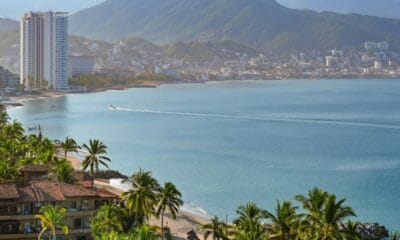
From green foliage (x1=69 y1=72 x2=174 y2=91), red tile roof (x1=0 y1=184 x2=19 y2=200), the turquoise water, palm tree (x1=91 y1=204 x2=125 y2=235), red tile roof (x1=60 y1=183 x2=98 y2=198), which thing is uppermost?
green foliage (x1=69 y1=72 x2=174 y2=91)

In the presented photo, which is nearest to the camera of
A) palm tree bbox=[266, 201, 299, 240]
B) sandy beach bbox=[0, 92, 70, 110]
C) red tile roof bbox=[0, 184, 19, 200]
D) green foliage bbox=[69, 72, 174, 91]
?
palm tree bbox=[266, 201, 299, 240]

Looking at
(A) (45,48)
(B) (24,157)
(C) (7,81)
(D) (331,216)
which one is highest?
(A) (45,48)

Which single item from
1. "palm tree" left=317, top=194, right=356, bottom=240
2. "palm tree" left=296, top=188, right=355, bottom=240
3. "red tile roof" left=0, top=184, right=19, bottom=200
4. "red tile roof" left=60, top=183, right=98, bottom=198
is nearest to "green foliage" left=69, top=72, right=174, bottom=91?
"red tile roof" left=60, top=183, right=98, bottom=198

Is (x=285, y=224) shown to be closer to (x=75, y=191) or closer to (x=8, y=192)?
(x=75, y=191)

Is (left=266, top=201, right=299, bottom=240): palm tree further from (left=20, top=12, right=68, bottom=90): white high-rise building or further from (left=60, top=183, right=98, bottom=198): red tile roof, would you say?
(left=20, top=12, right=68, bottom=90): white high-rise building

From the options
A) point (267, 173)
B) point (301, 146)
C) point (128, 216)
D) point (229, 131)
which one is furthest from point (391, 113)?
point (128, 216)

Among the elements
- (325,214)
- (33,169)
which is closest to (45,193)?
(33,169)

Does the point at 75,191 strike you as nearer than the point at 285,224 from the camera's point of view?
No

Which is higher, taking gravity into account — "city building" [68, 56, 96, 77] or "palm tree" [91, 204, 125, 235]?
"city building" [68, 56, 96, 77]

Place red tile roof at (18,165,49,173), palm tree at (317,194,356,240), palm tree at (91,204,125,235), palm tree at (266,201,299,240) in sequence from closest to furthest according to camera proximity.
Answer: palm tree at (317,194,356,240) < palm tree at (266,201,299,240) < palm tree at (91,204,125,235) < red tile roof at (18,165,49,173)
